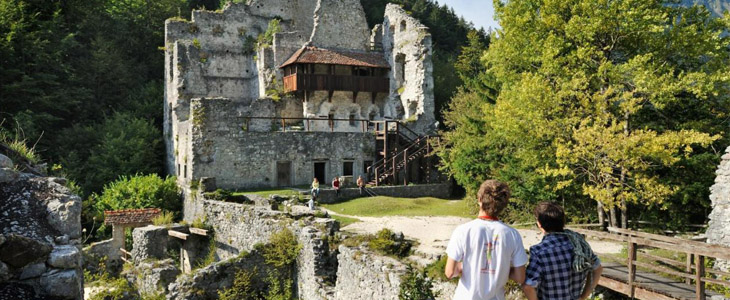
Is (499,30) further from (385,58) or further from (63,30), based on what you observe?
(63,30)

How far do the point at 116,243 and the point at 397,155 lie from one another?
13.6 metres

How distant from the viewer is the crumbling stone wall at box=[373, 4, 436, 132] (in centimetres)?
3278

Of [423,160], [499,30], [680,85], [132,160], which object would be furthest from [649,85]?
[132,160]

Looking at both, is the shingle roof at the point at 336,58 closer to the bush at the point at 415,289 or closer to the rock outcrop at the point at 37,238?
the bush at the point at 415,289

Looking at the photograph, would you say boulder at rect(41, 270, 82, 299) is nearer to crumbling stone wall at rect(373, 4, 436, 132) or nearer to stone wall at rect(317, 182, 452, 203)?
stone wall at rect(317, 182, 452, 203)

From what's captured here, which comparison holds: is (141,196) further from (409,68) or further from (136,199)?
(409,68)

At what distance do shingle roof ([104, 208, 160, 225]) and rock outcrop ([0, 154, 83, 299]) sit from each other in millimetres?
17134

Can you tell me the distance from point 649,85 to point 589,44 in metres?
2.70

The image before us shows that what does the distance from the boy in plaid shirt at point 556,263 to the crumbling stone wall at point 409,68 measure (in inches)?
1053

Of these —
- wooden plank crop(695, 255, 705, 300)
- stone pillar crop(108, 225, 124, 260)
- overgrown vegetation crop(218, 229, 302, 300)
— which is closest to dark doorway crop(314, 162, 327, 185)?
stone pillar crop(108, 225, 124, 260)

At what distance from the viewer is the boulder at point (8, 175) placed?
4.71 metres

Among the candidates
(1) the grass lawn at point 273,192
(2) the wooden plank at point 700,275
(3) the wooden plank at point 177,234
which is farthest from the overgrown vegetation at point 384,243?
(1) the grass lawn at point 273,192

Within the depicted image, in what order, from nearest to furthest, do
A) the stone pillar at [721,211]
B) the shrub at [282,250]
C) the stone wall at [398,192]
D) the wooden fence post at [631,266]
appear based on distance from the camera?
the wooden fence post at [631,266] → the stone pillar at [721,211] → the shrub at [282,250] → the stone wall at [398,192]

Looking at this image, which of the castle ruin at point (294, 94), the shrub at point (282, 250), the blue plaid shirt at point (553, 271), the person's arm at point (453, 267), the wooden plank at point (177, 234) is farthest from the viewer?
the castle ruin at point (294, 94)
